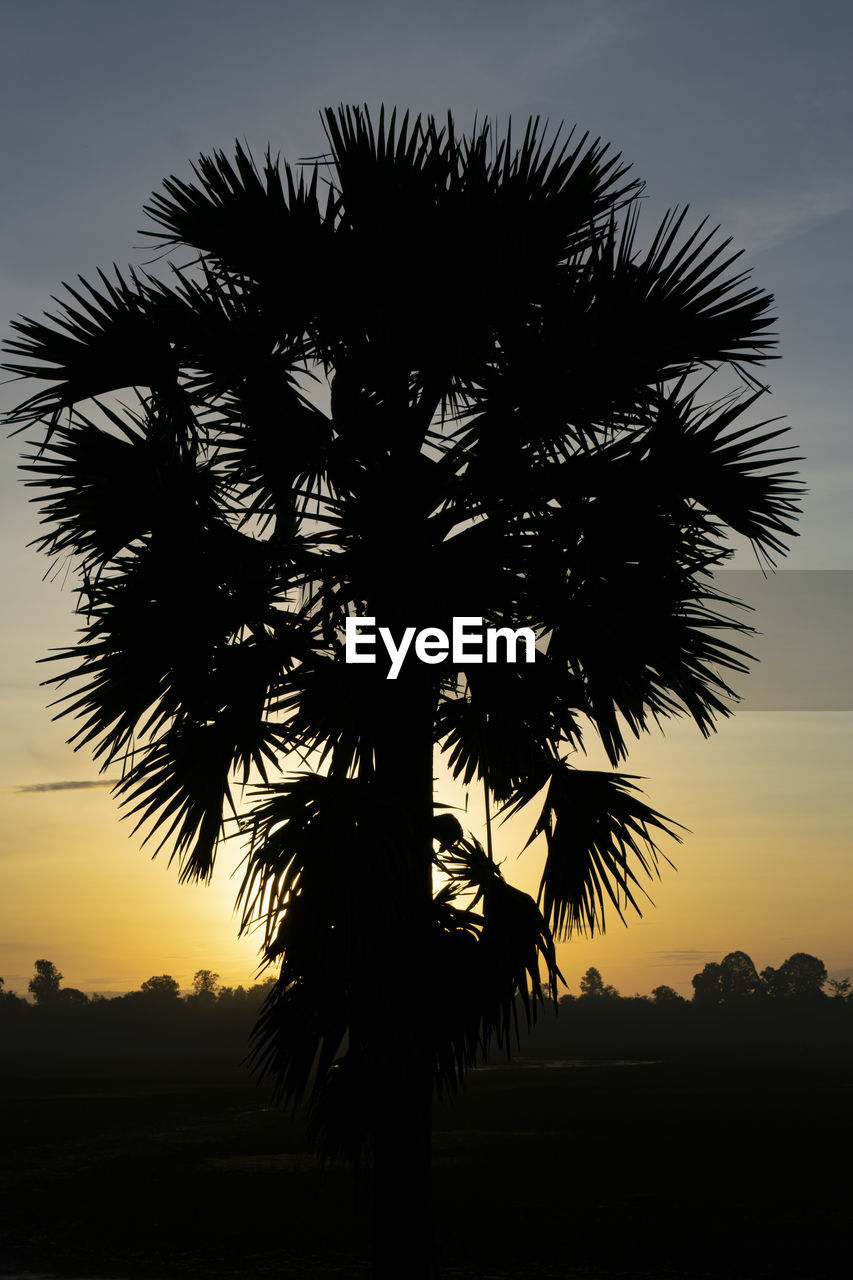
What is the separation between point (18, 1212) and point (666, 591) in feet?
63.7

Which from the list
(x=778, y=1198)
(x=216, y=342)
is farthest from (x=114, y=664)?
(x=778, y=1198)

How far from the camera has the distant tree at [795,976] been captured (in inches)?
6181

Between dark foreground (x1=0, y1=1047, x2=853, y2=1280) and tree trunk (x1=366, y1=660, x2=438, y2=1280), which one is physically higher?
tree trunk (x1=366, y1=660, x2=438, y2=1280)

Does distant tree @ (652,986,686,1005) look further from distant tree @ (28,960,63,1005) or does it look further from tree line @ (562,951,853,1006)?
distant tree @ (28,960,63,1005)

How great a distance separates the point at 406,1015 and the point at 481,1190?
18.0 m

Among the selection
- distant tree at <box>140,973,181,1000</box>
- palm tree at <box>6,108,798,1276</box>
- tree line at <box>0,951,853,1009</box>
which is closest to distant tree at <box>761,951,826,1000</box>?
tree line at <box>0,951,853,1009</box>

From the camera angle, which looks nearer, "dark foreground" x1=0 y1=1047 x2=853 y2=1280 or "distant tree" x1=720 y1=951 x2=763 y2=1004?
"dark foreground" x1=0 y1=1047 x2=853 y2=1280

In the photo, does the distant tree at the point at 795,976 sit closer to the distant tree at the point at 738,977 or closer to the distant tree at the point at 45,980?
the distant tree at the point at 738,977

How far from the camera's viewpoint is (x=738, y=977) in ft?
548

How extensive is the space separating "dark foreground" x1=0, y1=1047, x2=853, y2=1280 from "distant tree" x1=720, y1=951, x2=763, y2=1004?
5081 inches

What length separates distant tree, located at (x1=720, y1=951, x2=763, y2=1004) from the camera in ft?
533

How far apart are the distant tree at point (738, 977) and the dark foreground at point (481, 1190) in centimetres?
12905

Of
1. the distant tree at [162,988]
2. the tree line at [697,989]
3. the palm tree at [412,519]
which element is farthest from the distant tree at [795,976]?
the palm tree at [412,519]

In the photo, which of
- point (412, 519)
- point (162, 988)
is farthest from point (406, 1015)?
point (162, 988)
